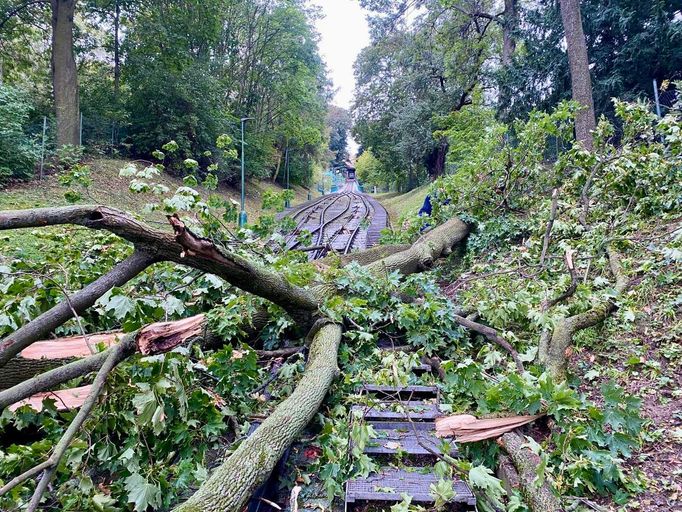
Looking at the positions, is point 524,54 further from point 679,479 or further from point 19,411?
point 19,411

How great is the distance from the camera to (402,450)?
258 cm

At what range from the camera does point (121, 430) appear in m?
2.41

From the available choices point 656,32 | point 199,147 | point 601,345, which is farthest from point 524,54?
point 199,147

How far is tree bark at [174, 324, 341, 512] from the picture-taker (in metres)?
1.78

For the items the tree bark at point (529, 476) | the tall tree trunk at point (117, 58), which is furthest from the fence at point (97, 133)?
Answer: the tree bark at point (529, 476)

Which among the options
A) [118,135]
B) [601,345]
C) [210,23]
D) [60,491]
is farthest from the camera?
[210,23]

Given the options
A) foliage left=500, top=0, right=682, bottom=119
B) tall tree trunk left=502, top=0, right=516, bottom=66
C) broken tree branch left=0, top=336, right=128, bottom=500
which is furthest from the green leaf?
tall tree trunk left=502, top=0, right=516, bottom=66

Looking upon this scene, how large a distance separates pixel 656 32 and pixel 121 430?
43.8 ft

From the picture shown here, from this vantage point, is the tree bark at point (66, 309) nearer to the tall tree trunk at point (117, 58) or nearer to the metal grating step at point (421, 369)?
the metal grating step at point (421, 369)

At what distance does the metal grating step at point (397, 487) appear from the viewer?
86.4 inches

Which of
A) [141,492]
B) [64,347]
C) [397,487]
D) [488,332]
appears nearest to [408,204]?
[488,332]

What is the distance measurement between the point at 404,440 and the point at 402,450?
161 millimetres

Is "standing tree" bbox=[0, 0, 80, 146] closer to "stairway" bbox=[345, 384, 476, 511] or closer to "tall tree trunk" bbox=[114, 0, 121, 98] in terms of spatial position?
"tall tree trunk" bbox=[114, 0, 121, 98]

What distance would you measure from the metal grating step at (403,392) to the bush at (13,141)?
35.5 feet
